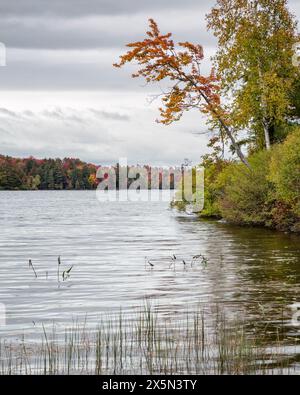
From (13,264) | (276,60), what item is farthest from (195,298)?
(276,60)

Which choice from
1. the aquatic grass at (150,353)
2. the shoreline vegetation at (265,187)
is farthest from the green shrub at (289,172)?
the aquatic grass at (150,353)

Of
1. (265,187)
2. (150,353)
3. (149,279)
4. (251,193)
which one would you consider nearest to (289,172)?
(265,187)

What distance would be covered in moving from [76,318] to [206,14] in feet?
134

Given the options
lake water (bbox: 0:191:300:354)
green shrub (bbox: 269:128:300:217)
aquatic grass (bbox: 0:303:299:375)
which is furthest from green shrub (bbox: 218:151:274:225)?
aquatic grass (bbox: 0:303:299:375)

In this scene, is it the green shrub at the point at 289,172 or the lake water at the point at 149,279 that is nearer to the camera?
the lake water at the point at 149,279

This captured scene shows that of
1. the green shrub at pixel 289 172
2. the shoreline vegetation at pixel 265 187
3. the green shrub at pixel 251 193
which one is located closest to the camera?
the green shrub at pixel 289 172

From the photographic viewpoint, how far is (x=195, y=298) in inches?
794

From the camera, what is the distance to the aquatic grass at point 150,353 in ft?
39.6

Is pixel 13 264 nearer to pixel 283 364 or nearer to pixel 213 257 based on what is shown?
pixel 213 257

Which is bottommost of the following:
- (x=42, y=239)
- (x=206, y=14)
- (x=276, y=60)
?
(x=42, y=239)

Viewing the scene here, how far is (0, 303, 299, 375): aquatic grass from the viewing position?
1208 centimetres

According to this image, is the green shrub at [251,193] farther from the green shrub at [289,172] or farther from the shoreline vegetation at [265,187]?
the green shrub at [289,172]

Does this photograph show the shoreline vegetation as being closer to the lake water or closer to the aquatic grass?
the lake water

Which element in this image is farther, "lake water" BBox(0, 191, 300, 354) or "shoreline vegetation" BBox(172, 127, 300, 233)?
"shoreline vegetation" BBox(172, 127, 300, 233)
